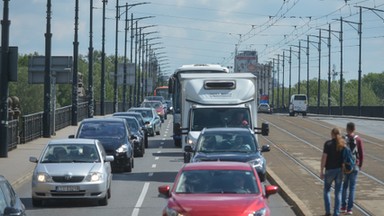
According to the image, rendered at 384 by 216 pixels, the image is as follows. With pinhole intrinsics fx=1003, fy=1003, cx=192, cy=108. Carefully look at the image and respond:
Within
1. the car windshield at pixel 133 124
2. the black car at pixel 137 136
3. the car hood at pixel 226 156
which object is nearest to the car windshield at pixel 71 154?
the car hood at pixel 226 156

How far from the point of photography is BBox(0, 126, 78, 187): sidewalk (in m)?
28.3

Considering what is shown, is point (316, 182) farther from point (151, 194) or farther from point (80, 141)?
point (80, 141)

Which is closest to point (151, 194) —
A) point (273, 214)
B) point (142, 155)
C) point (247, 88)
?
point (273, 214)

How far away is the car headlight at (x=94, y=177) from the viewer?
71.7ft

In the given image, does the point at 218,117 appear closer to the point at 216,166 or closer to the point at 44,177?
the point at 44,177

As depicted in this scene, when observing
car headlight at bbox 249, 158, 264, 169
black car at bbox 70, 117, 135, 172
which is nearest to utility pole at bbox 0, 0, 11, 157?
black car at bbox 70, 117, 135, 172

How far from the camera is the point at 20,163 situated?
3316 cm

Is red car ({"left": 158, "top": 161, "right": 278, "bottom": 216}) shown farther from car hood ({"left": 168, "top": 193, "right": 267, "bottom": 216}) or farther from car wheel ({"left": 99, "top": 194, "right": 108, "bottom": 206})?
car wheel ({"left": 99, "top": 194, "right": 108, "bottom": 206})

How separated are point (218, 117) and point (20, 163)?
730 centimetres

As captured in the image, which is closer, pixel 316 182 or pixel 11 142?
pixel 316 182

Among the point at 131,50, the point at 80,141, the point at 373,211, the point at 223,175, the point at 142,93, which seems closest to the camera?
the point at 223,175

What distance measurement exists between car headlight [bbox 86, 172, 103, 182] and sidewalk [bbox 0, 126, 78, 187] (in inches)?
202

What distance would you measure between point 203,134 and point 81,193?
4.54m

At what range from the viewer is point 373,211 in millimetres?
20109
